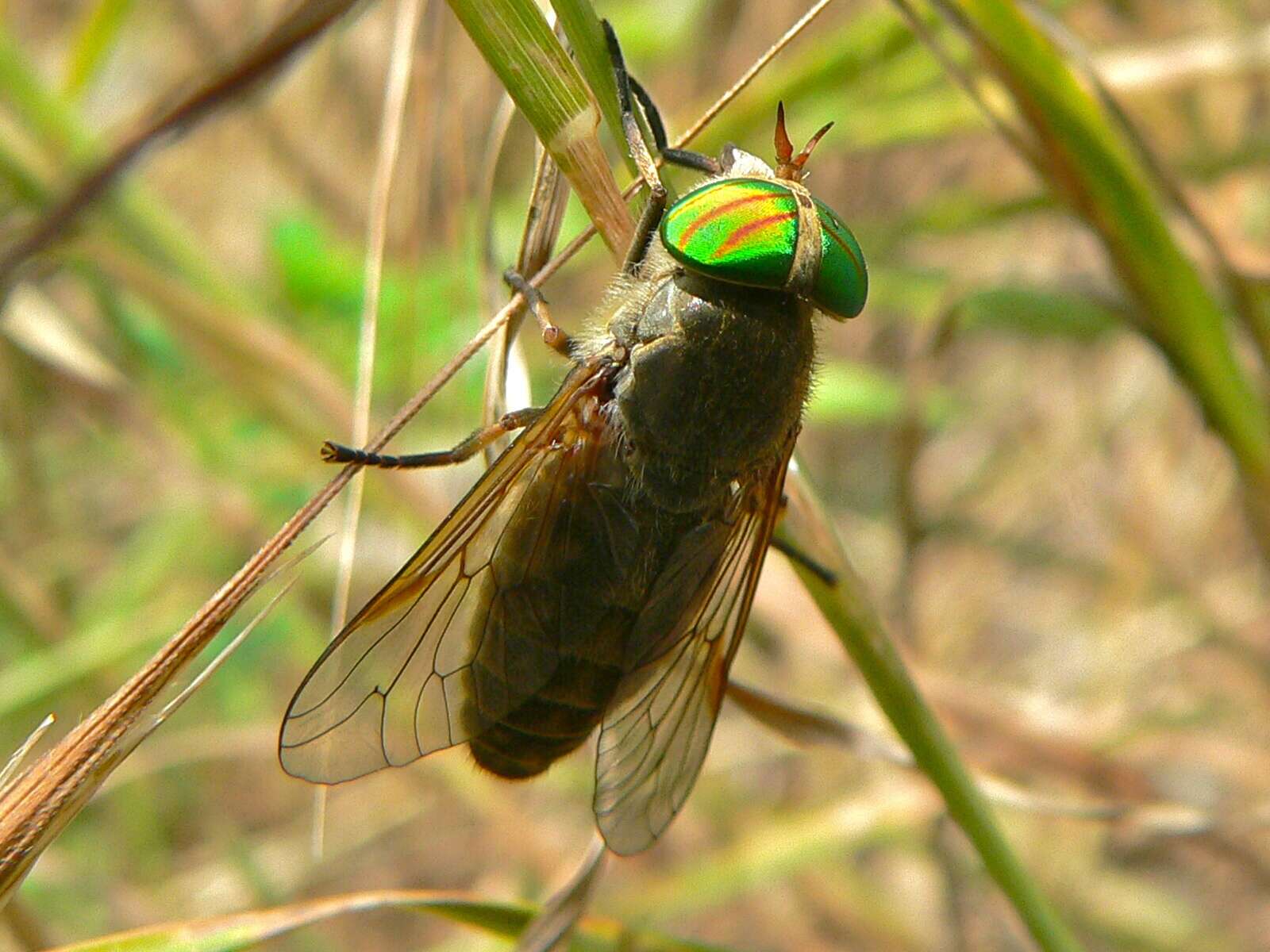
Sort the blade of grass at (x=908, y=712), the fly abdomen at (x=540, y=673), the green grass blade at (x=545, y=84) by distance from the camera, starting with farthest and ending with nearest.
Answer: the fly abdomen at (x=540, y=673), the blade of grass at (x=908, y=712), the green grass blade at (x=545, y=84)

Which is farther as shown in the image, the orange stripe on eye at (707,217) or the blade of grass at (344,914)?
the orange stripe on eye at (707,217)

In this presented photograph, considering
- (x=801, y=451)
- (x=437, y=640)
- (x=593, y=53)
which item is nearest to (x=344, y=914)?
(x=437, y=640)

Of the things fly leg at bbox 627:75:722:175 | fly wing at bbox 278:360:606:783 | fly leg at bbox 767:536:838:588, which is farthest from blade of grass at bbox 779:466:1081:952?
fly leg at bbox 627:75:722:175

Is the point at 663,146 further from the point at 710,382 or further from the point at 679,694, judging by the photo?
the point at 679,694

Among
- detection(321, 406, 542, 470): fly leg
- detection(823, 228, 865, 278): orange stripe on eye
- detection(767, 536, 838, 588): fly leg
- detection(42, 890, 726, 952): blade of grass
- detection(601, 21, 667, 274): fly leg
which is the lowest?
detection(42, 890, 726, 952): blade of grass

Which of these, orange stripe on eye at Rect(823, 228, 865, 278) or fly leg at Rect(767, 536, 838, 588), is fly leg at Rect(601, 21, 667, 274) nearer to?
orange stripe on eye at Rect(823, 228, 865, 278)

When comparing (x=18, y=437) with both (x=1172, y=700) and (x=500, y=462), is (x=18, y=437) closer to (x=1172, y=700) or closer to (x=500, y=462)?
(x=500, y=462)

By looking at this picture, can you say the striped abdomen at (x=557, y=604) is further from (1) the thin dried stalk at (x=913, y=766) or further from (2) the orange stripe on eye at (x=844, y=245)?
(2) the orange stripe on eye at (x=844, y=245)

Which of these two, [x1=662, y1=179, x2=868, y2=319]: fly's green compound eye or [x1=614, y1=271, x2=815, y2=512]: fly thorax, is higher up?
[x1=662, y1=179, x2=868, y2=319]: fly's green compound eye

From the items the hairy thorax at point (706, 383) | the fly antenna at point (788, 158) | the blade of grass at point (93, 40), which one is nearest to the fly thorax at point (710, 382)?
the hairy thorax at point (706, 383)
